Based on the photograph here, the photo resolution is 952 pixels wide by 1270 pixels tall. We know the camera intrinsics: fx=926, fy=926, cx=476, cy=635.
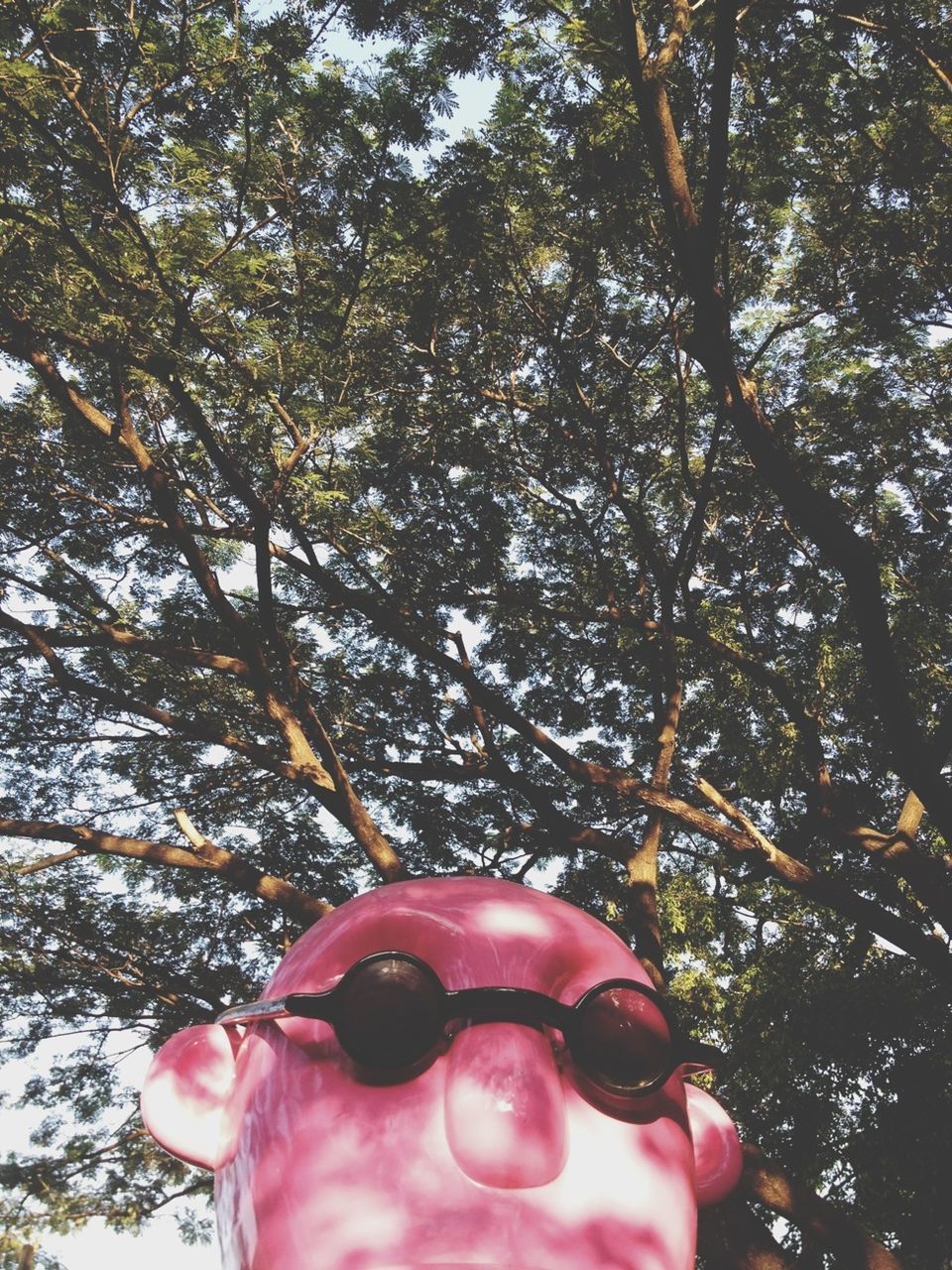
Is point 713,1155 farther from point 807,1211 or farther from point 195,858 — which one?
point 195,858

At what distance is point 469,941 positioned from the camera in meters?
1.94

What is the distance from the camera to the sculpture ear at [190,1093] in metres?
2.03

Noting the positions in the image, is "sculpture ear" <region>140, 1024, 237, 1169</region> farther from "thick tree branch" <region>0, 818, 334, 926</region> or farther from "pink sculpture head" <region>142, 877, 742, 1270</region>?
"thick tree branch" <region>0, 818, 334, 926</region>

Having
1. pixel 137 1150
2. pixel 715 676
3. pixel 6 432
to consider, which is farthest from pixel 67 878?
pixel 715 676

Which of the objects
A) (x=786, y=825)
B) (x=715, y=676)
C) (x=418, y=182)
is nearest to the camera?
(x=418, y=182)

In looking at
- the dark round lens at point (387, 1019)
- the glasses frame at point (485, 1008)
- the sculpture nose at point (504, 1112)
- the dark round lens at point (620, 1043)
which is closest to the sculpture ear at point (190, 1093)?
the glasses frame at point (485, 1008)

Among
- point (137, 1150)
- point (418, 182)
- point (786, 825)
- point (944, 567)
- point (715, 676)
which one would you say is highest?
point (418, 182)

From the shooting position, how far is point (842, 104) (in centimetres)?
580

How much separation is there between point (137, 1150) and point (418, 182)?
828 cm

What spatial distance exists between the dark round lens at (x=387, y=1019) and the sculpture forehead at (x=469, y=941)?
12 cm

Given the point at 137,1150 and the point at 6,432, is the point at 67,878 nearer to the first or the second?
the point at 137,1150

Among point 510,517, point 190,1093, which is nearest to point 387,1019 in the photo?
point 190,1093

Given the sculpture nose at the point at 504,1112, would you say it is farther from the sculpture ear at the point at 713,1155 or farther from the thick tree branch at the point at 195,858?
the thick tree branch at the point at 195,858

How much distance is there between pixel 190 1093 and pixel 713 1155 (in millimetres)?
1213
